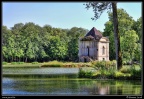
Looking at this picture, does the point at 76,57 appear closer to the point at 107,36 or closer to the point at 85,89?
the point at 107,36

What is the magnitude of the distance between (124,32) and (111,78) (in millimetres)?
13266

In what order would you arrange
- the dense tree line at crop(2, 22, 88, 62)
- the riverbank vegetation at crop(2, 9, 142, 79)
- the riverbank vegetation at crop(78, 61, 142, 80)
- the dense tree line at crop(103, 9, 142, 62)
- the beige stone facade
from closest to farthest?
the riverbank vegetation at crop(78, 61, 142, 80), the beige stone facade, the dense tree line at crop(103, 9, 142, 62), the riverbank vegetation at crop(2, 9, 142, 79), the dense tree line at crop(2, 22, 88, 62)

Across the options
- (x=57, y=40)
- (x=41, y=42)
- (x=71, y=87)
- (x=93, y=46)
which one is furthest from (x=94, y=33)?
(x=71, y=87)

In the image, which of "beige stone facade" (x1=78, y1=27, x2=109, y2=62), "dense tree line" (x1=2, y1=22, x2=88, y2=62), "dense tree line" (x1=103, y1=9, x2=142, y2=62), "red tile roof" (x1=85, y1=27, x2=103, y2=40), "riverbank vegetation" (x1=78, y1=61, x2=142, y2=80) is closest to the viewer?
"riverbank vegetation" (x1=78, y1=61, x2=142, y2=80)

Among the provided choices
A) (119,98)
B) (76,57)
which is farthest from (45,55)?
(119,98)

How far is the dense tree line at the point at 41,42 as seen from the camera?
24.9 meters

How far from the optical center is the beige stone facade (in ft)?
73.8

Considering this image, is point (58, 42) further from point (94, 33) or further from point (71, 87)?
point (71, 87)

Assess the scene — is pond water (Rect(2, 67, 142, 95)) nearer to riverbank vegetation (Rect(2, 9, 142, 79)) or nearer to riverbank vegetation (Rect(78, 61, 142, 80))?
riverbank vegetation (Rect(78, 61, 142, 80))

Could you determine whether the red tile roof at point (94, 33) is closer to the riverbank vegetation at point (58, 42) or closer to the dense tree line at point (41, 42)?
the riverbank vegetation at point (58, 42)

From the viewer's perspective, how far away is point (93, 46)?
23297 mm

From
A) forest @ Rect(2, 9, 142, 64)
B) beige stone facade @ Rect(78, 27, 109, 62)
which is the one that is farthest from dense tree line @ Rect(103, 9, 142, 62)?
beige stone facade @ Rect(78, 27, 109, 62)

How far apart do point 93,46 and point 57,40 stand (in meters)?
4.95

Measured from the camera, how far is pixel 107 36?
24.6 meters
